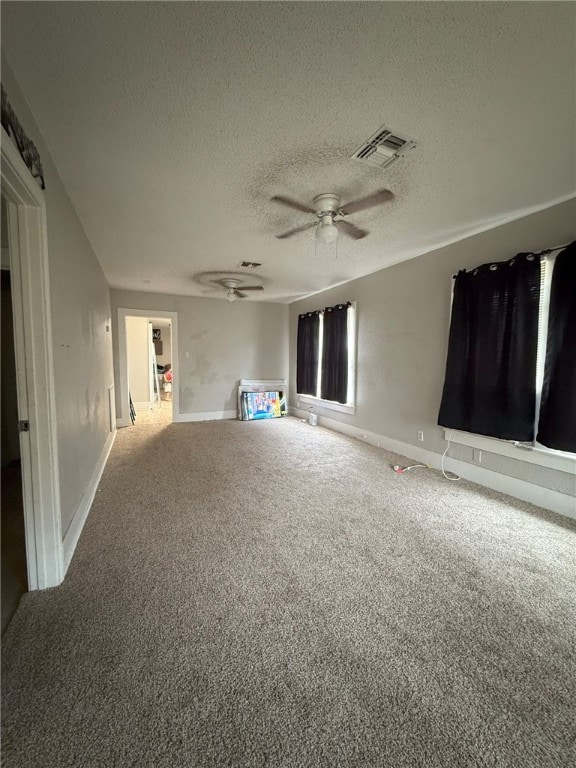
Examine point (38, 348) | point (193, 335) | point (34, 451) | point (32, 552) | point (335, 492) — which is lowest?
point (335, 492)

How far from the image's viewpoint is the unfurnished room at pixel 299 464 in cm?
104

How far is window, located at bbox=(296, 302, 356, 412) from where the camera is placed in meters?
4.81

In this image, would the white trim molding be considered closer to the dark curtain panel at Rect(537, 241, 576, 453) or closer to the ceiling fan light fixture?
the ceiling fan light fixture

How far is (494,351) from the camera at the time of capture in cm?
270

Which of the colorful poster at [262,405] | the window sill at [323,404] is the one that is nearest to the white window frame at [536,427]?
the window sill at [323,404]

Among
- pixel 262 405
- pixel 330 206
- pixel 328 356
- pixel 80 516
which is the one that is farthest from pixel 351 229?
pixel 262 405

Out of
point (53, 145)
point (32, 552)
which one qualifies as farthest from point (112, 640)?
point (53, 145)

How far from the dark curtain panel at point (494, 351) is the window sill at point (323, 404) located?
1823 millimetres

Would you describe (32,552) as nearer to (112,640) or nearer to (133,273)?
(112,640)

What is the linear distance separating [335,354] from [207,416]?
9.40ft

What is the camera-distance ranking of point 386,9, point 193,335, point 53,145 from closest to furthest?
1. point 386,9
2. point 53,145
3. point 193,335

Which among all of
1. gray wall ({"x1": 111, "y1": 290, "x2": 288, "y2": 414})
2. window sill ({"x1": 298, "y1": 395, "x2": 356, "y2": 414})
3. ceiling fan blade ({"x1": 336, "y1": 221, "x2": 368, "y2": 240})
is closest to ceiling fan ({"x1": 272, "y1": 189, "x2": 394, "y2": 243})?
ceiling fan blade ({"x1": 336, "y1": 221, "x2": 368, "y2": 240})

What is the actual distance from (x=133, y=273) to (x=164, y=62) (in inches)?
136

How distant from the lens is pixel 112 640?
1291 millimetres
